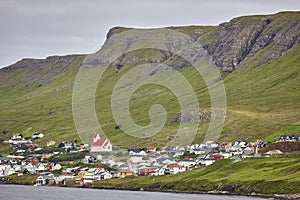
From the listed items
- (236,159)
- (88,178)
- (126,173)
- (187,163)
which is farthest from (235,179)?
(88,178)

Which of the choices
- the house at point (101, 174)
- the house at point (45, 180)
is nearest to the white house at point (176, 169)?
the house at point (101, 174)

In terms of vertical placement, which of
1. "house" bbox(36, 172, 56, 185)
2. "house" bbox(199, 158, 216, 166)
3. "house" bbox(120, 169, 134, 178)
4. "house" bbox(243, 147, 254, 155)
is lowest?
"house" bbox(36, 172, 56, 185)

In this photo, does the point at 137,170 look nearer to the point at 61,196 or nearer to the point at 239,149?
the point at 239,149

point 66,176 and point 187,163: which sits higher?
point 187,163

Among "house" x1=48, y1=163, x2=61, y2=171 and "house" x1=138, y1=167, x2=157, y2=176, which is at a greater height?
"house" x1=48, y1=163, x2=61, y2=171

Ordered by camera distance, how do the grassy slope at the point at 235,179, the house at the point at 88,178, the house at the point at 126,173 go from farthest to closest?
1. the house at the point at 126,173
2. the house at the point at 88,178
3. the grassy slope at the point at 235,179

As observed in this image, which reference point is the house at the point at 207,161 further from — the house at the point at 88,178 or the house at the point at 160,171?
the house at the point at 88,178

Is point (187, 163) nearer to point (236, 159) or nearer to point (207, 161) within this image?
point (207, 161)

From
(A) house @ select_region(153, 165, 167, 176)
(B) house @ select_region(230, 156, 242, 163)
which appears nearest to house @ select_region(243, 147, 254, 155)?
(B) house @ select_region(230, 156, 242, 163)

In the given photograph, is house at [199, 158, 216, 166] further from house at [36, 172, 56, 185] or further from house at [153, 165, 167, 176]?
house at [36, 172, 56, 185]
